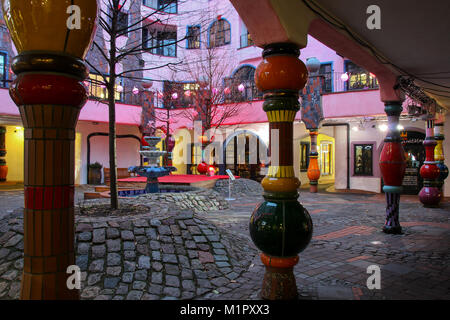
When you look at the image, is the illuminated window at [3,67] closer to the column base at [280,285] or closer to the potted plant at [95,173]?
the potted plant at [95,173]

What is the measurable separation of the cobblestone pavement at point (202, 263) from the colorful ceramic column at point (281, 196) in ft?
1.57

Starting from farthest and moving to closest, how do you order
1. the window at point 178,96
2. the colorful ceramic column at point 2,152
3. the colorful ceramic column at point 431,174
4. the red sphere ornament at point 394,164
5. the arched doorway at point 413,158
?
the window at point 178,96, the colorful ceramic column at point 2,152, the arched doorway at point 413,158, the colorful ceramic column at point 431,174, the red sphere ornament at point 394,164

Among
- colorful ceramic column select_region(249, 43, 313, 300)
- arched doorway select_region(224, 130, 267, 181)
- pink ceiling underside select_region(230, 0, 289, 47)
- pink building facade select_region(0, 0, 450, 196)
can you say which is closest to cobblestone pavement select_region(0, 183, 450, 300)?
colorful ceramic column select_region(249, 43, 313, 300)

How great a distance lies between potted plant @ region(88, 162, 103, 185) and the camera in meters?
18.0

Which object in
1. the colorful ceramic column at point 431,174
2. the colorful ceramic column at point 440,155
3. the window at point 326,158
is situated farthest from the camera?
the window at point 326,158

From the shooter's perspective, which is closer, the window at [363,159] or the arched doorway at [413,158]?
the arched doorway at [413,158]

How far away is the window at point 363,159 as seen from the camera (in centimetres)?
1570

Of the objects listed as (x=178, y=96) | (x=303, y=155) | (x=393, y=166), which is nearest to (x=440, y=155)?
(x=393, y=166)

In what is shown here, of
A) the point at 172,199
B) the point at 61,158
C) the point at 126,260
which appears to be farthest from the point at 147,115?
the point at 61,158

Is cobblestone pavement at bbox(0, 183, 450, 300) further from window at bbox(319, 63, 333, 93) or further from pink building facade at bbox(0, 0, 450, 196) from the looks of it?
window at bbox(319, 63, 333, 93)

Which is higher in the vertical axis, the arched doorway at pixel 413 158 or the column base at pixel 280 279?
the arched doorway at pixel 413 158

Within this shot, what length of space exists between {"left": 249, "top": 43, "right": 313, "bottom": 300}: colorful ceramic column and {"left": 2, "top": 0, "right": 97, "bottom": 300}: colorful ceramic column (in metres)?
1.74

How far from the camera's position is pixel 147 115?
14359 millimetres

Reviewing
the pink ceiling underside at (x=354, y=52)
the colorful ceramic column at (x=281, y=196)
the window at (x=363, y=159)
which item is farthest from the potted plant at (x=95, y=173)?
the colorful ceramic column at (x=281, y=196)
